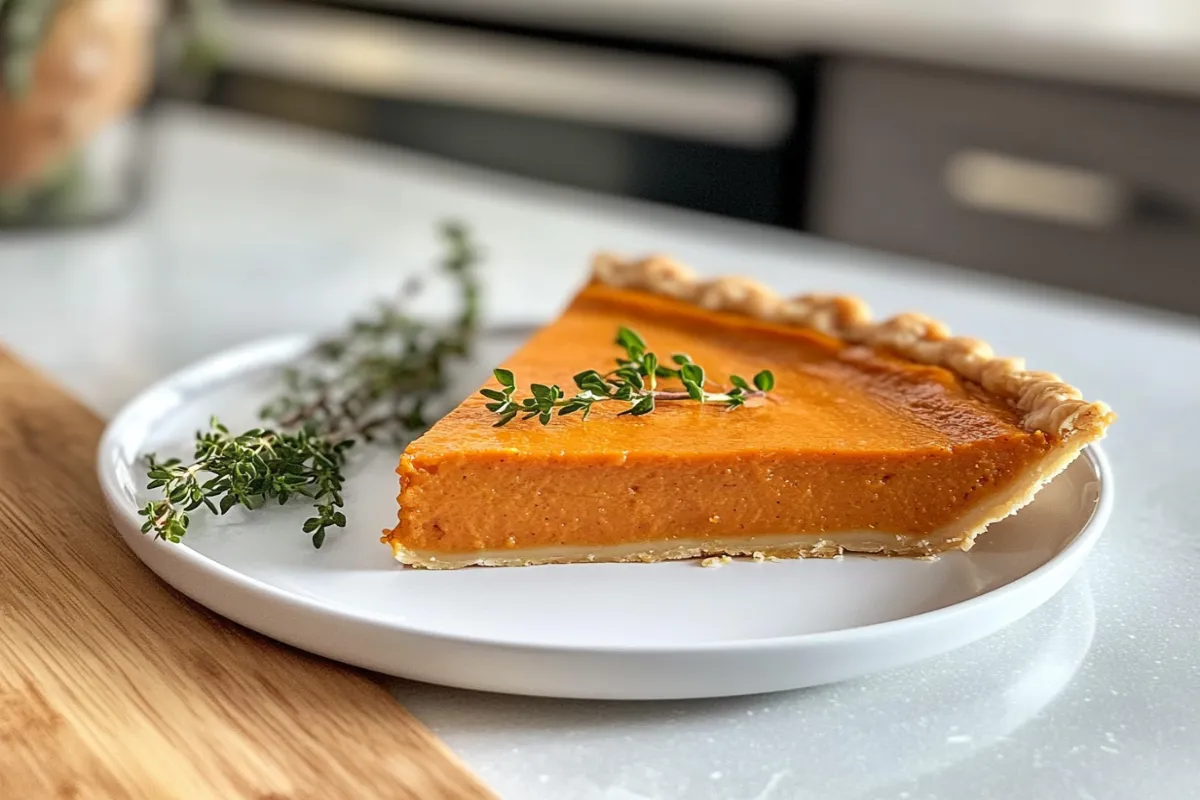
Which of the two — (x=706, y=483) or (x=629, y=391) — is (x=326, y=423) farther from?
(x=706, y=483)

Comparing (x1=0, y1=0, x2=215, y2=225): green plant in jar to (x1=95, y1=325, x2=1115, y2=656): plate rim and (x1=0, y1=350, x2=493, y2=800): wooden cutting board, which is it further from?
(x1=0, y1=350, x2=493, y2=800): wooden cutting board

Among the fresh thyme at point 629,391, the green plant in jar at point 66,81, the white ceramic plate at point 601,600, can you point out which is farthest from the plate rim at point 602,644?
the green plant in jar at point 66,81

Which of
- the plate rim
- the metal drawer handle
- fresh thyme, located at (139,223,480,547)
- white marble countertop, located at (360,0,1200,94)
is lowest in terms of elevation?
the metal drawer handle

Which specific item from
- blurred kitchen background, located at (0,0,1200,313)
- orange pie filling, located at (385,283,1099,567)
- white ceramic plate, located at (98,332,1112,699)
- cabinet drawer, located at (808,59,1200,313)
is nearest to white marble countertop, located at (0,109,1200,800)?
white ceramic plate, located at (98,332,1112,699)

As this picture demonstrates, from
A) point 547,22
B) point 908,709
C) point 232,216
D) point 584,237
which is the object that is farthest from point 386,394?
point 547,22

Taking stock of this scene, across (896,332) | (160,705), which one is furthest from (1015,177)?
(160,705)

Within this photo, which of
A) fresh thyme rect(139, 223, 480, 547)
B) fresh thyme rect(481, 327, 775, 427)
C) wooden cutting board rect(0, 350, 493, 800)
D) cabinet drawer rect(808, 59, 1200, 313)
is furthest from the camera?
cabinet drawer rect(808, 59, 1200, 313)
